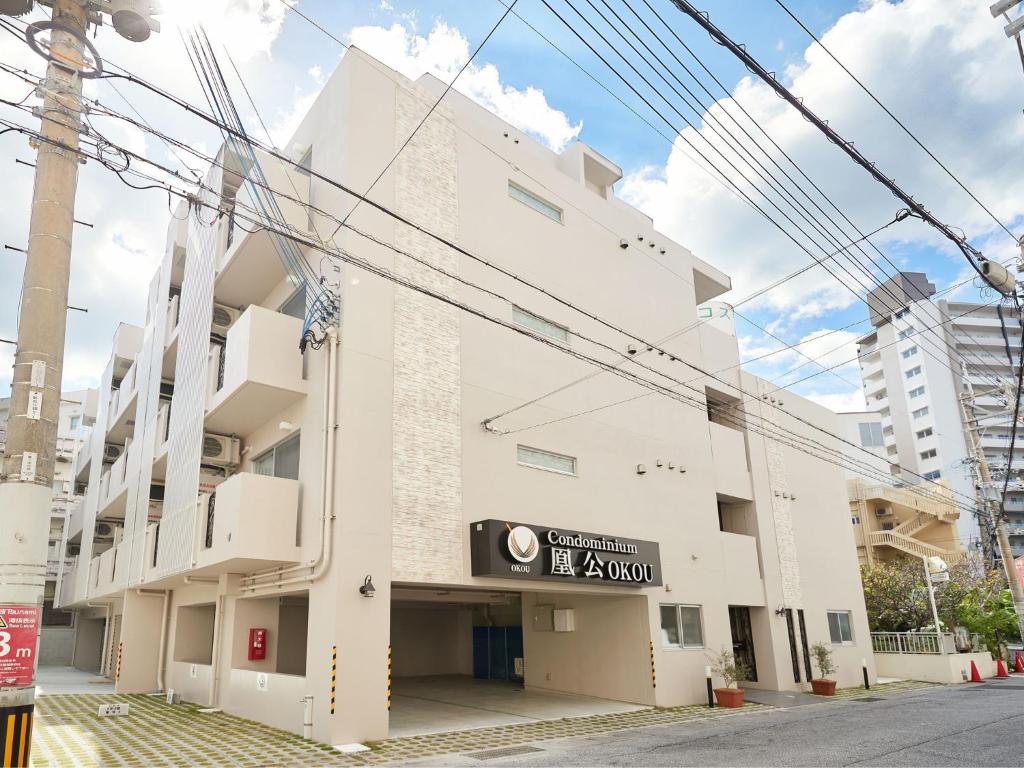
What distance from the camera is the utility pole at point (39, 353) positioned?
22.4 ft

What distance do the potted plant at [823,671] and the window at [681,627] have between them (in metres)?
4.70

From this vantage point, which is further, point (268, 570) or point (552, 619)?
point (552, 619)

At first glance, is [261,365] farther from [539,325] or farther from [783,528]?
[783,528]

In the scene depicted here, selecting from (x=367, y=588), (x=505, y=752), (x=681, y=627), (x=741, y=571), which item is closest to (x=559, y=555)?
(x=367, y=588)

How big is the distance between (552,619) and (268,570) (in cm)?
812

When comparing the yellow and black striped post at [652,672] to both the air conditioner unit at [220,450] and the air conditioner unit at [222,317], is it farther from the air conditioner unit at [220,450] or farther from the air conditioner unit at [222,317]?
the air conditioner unit at [222,317]

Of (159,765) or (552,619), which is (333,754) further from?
(552,619)

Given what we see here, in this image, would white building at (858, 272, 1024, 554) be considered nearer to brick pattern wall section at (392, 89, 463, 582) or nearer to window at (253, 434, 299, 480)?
brick pattern wall section at (392, 89, 463, 582)

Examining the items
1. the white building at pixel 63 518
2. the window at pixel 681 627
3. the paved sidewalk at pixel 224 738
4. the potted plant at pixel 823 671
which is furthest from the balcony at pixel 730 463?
the white building at pixel 63 518

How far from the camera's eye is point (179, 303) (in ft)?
71.9

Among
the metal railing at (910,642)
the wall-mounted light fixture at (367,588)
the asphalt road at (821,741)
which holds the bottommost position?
the asphalt road at (821,741)

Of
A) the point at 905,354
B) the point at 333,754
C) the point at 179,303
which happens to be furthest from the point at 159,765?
the point at 905,354

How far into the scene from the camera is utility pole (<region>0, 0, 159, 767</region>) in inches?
268

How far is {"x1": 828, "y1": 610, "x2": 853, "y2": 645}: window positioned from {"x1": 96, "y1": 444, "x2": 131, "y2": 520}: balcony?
23494 mm
